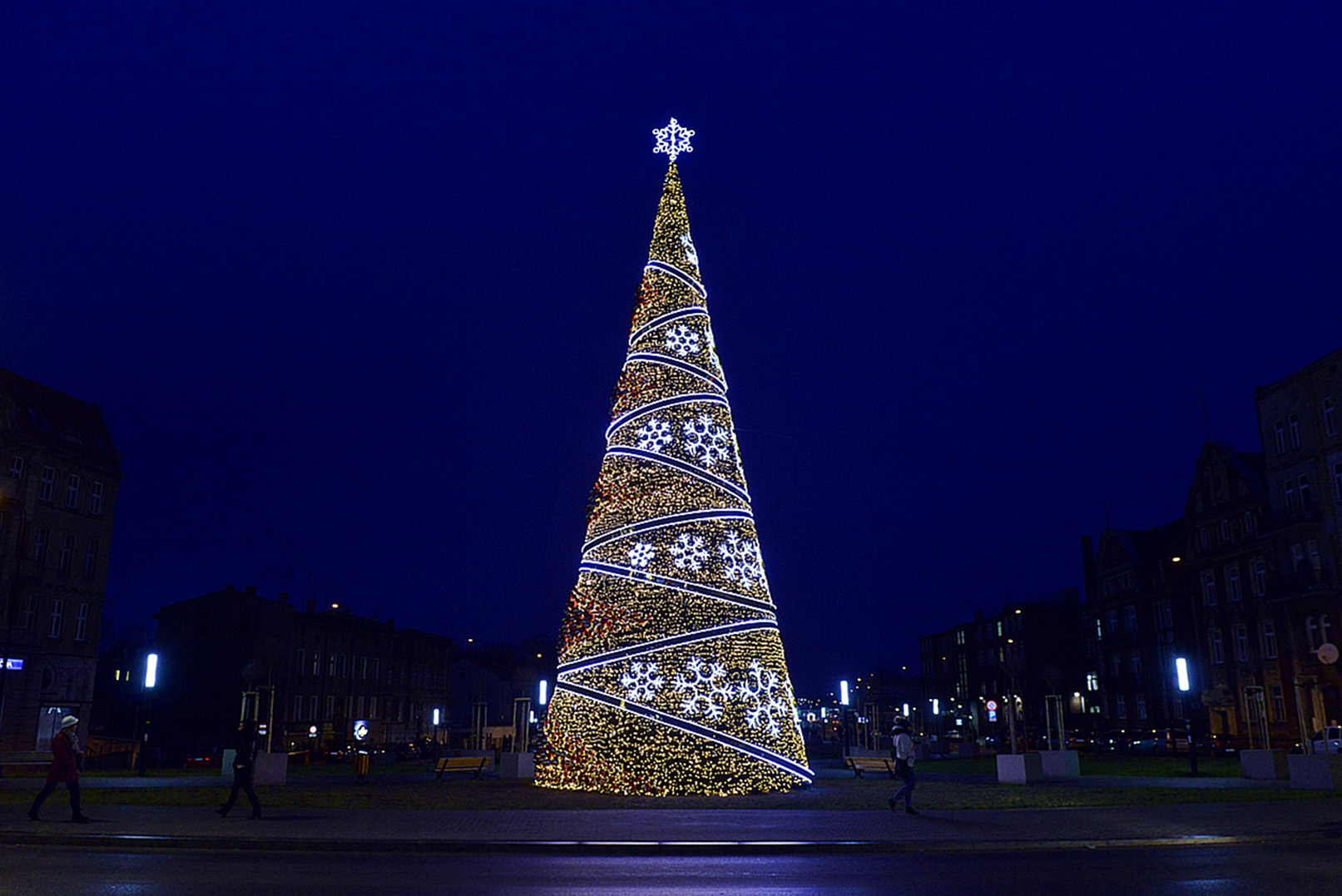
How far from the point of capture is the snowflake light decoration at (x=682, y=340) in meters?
21.4

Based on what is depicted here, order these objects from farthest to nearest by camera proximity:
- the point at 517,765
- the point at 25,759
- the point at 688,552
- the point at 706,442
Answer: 1. the point at 25,759
2. the point at 517,765
3. the point at 706,442
4. the point at 688,552

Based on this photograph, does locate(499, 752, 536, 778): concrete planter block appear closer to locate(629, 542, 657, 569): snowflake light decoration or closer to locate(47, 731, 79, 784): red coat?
locate(629, 542, 657, 569): snowflake light decoration

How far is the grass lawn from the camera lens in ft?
60.8

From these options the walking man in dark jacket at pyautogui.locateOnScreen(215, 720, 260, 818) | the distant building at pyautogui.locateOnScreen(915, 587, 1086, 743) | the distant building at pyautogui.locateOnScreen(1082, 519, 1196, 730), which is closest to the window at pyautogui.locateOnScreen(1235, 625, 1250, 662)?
the distant building at pyautogui.locateOnScreen(1082, 519, 1196, 730)

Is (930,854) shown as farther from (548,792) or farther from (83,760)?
(83,760)

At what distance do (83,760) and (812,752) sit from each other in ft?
108

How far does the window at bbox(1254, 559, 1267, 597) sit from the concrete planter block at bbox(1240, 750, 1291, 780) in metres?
29.6

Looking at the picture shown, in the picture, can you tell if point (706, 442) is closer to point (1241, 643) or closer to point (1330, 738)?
point (1330, 738)

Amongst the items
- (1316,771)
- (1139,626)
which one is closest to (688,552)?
(1316,771)

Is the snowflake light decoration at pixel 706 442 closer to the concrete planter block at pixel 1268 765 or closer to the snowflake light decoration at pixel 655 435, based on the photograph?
the snowflake light decoration at pixel 655 435

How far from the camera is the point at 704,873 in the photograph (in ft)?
36.0

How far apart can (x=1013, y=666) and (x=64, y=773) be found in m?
71.0

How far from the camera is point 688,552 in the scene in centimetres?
1998

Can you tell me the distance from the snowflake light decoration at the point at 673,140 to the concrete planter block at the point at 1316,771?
19.7 m
